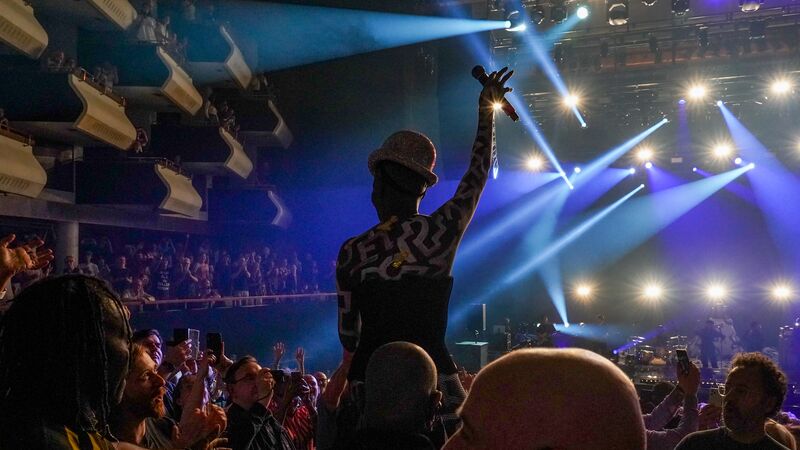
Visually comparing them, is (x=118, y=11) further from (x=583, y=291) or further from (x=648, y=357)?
(x=583, y=291)

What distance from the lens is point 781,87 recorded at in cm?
1630

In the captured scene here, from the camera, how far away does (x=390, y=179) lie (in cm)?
275

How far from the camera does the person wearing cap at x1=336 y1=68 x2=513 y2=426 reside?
256 centimetres

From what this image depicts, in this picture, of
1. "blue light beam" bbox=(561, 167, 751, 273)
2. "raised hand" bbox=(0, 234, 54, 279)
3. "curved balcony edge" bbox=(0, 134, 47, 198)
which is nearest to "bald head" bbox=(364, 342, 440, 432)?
"raised hand" bbox=(0, 234, 54, 279)

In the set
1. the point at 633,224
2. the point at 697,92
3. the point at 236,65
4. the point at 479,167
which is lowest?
the point at 479,167

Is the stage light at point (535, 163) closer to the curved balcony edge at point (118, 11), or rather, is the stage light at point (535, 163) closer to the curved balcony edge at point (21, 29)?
the curved balcony edge at point (118, 11)

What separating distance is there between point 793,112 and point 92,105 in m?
15.8

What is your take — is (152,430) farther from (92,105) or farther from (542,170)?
(542,170)

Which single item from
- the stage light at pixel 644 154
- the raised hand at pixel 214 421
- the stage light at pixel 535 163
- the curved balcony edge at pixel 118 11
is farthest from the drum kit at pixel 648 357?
the raised hand at pixel 214 421

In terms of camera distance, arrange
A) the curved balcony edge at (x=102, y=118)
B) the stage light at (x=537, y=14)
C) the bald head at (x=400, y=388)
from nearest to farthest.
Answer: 1. the bald head at (x=400, y=388)
2. the curved balcony edge at (x=102, y=118)
3. the stage light at (x=537, y=14)

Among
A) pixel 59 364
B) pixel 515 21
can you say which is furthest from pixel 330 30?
pixel 59 364

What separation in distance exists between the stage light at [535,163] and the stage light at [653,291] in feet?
17.9

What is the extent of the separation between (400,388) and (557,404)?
4.53 ft

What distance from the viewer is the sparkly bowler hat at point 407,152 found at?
2.70 metres
